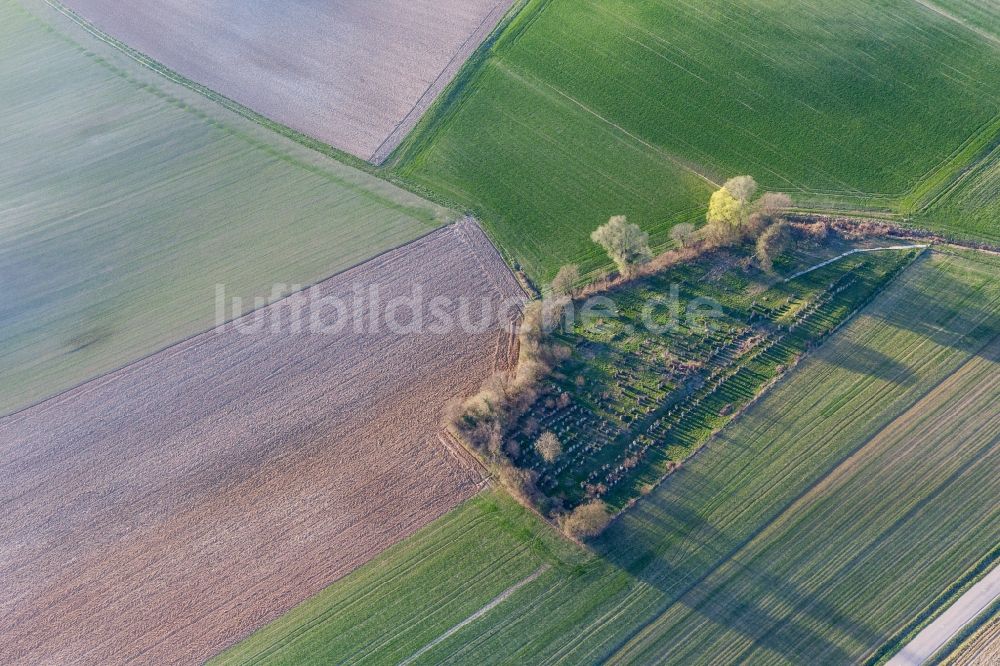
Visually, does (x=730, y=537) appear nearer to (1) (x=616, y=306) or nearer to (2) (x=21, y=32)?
(1) (x=616, y=306)

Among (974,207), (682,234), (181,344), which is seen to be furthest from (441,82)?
(974,207)

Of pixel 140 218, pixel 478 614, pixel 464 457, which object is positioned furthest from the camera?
pixel 140 218

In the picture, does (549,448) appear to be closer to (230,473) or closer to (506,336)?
(506,336)

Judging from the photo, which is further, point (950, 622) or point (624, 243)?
point (624, 243)

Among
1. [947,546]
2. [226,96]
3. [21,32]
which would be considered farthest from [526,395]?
[21,32]

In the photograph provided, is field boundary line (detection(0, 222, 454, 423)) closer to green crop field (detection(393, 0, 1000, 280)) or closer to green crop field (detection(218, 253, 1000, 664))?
green crop field (detection(393, 0, 1000, 280))

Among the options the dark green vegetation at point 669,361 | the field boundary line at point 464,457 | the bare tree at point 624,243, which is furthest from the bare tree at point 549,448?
the bare tree at point 624,243
